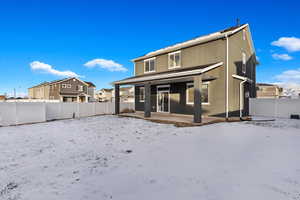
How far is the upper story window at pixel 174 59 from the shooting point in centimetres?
1220

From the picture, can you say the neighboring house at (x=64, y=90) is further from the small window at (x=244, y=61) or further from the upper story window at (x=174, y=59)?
the small window at (x=244, y=61)

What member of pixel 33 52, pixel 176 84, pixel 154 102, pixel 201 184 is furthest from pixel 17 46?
pixel 201 184

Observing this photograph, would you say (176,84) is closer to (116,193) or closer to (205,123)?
(205,123)

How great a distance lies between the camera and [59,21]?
14422 millimetres

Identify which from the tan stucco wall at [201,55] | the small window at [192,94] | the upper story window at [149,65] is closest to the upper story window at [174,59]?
the tan stucco wall at [201,55]

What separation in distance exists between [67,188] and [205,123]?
7020 millimetres

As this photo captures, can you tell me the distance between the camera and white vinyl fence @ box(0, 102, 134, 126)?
9.07 metres

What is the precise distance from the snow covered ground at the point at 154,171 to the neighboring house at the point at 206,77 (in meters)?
4.32

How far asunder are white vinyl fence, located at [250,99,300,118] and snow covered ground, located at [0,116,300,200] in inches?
342

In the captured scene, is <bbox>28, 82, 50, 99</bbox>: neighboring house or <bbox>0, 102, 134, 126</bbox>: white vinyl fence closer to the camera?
<bbox>0, 102, 134, 126</bbox>: white vinyl fence

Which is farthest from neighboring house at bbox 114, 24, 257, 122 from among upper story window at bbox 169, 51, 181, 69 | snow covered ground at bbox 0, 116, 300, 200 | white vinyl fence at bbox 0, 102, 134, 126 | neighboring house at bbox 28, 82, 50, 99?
neighboring house at bbox 28, 82, 50, 99

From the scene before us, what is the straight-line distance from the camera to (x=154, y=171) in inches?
112

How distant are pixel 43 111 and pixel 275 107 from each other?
1771cm

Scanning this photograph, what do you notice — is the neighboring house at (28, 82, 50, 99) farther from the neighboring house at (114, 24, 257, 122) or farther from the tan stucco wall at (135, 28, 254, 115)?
the tan stucco wall at (135, 28, 254, 115)
